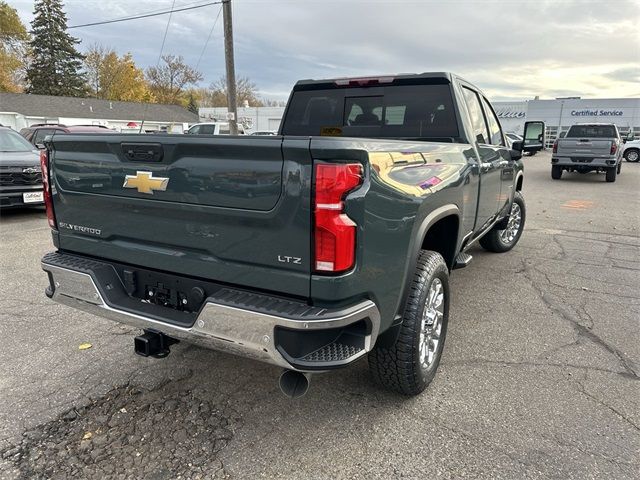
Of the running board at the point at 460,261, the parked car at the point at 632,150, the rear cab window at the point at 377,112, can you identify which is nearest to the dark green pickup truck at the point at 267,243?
the running board at the point at 460,261

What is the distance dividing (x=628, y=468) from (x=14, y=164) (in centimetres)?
948

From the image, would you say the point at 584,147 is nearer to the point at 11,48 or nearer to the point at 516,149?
the point at 516,149

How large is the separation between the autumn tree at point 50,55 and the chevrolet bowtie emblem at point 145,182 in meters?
62.4

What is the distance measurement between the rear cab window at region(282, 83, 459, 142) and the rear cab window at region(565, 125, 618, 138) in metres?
14.8

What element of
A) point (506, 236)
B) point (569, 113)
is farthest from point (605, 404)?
point (569, 113)

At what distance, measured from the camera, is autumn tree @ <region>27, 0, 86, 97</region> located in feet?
180

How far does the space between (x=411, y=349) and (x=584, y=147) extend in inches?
631

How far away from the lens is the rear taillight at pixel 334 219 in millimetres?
2016

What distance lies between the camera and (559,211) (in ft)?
34.6

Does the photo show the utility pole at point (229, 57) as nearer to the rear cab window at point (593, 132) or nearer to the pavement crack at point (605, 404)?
the rear cab window at point (593, 132)

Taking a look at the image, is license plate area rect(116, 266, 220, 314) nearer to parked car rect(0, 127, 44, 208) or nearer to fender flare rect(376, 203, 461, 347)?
fender flare rect(376, 203, 461, 347)

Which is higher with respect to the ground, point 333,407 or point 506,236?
point 506,236

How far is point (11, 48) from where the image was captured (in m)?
54.0

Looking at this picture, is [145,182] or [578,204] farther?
[578,204]
